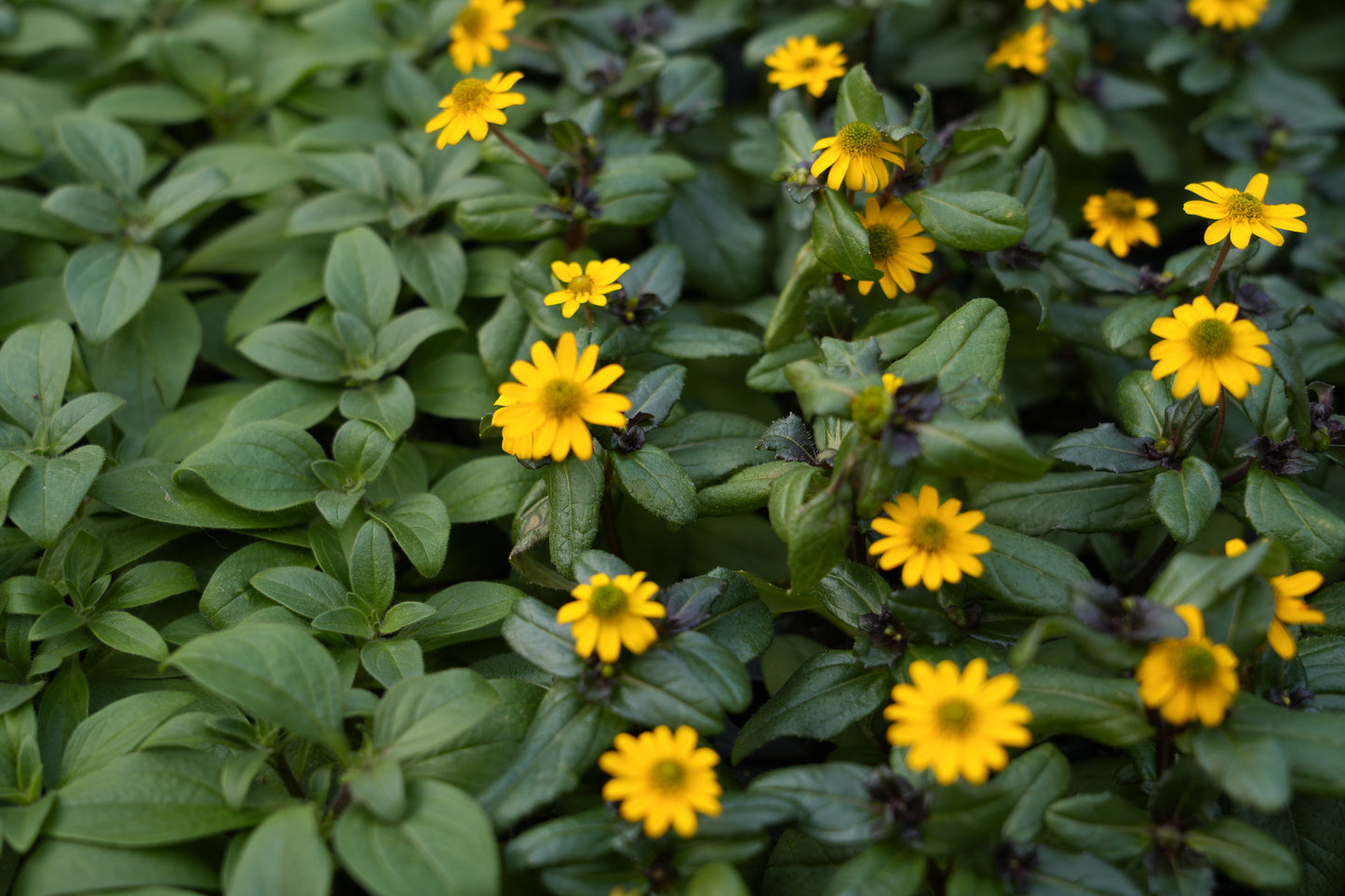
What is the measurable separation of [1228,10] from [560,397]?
2212 mm

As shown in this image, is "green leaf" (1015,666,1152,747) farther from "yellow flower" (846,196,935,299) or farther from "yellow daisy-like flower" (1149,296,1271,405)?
"yellow flower" (846,196,935,299)

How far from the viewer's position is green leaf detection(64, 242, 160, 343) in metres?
2.14

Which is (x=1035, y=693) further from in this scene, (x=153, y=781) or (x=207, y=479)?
(x=207, y=479)

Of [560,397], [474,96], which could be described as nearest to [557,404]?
[560,397]

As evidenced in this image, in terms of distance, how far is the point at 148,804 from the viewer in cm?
150

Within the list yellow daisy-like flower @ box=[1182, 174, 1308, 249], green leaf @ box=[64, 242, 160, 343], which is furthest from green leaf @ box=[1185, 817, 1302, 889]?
green leaf @ box=[64, 242, 160, 343]

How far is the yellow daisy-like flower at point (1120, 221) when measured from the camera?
2.21m

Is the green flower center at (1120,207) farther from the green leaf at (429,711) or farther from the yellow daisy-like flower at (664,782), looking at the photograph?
the green leaf at (429,711)

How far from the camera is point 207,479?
1.83m

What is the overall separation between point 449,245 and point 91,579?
1066 millimetres

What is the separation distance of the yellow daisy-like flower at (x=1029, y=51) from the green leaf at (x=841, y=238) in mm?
969

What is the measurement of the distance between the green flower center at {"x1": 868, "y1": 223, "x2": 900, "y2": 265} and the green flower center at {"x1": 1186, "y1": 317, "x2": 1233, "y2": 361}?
0.59m

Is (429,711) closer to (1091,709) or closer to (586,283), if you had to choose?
(586,283)

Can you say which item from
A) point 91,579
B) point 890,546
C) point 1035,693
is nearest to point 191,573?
point 91,579
